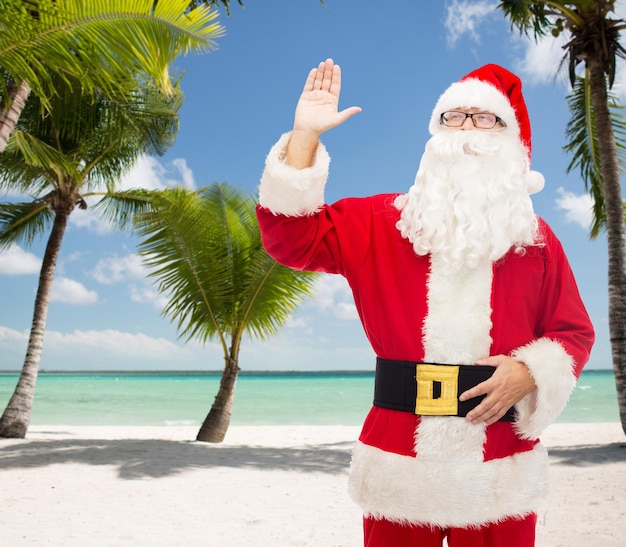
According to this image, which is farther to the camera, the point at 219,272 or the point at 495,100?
the point at 219,272

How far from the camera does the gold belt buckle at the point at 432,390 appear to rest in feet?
4.81

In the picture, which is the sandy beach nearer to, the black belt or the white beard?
the black belt

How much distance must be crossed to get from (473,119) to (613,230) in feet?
20.5

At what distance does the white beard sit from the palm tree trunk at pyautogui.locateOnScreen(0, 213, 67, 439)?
25.5ft

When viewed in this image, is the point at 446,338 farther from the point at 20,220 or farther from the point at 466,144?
the point at 20,220

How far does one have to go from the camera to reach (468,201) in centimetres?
168

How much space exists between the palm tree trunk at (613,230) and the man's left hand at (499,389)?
6.20 metres

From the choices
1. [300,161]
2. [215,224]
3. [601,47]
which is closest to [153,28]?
[300,161]

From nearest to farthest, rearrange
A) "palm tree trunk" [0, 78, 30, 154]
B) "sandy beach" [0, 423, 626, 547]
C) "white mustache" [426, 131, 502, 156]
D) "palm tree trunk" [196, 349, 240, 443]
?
"white mustache" [426, 131, 502, 156] → "sandy beach" [0, 423, 626, 547] → "palm tree trunk" [0, 78, 30, 154] → "palm tree trunk" [196, 349, 240, 443]

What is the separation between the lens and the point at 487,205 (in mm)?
1691

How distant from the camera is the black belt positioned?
146cm

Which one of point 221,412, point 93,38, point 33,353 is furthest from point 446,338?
point 33,353

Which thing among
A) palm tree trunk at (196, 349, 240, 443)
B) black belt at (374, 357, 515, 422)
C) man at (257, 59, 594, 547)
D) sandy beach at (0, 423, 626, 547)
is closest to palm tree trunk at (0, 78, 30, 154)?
sandy beach at (0, 423, 626, 547)

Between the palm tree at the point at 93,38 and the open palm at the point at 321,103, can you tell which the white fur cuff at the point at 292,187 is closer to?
the open palm at the point at 321,103
